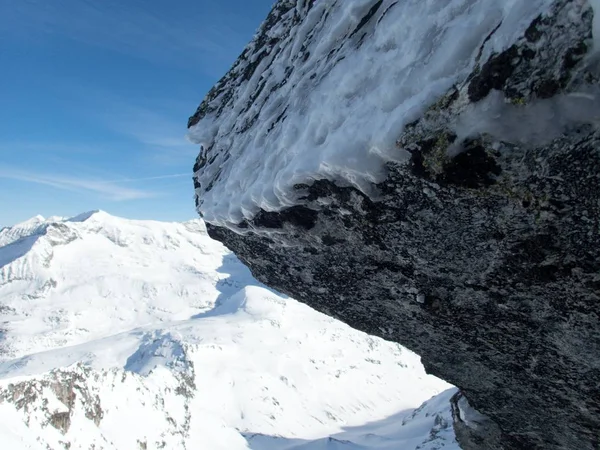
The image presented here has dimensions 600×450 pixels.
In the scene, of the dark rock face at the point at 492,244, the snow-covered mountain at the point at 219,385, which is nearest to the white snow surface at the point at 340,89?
the dark rock face at the point at 492,244

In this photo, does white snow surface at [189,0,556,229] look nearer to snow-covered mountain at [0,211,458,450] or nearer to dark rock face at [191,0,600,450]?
dark rock face at [191,0,600,450]

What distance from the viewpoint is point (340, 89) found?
13.2ft

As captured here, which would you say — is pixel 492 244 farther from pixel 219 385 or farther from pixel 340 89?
pixel 219 385

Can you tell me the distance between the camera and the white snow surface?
2.93 meters

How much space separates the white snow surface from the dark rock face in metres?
0.20

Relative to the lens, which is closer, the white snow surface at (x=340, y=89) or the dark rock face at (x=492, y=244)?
the dark rock face at (x=492, y=244)

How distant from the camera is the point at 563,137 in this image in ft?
8.27

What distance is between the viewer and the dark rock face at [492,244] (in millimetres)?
2480

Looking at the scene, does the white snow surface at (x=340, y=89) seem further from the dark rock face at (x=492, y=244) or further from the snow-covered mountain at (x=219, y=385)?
the snow-covered mountain at (x=219, y=385)

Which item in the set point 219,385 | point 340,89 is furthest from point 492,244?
point 219,385

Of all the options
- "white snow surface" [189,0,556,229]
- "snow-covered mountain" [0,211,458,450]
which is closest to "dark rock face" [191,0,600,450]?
"white snow surface" [189,0,556,229]

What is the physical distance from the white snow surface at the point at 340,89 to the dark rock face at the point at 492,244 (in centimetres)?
20

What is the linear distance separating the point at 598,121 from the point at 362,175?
5.92 feet

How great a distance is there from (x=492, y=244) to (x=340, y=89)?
82.1 inches
